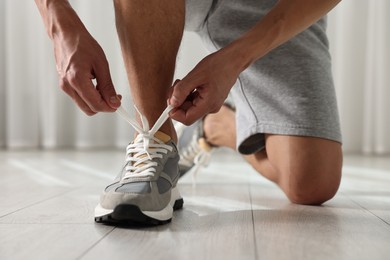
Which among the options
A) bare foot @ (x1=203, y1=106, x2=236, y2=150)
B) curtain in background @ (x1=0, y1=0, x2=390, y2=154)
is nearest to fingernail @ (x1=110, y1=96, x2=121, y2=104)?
bare foot @ (x1=203, y1=106, x2=236, y2=150)

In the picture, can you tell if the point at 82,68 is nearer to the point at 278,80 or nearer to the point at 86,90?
the point at 86,90

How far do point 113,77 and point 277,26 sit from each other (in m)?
2.08

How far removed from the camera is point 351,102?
9.46ft

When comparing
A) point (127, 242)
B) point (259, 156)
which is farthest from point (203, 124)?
point (127, 242)

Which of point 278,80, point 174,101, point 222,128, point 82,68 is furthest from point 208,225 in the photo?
point 222,128

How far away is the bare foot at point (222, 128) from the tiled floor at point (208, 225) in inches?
4.9

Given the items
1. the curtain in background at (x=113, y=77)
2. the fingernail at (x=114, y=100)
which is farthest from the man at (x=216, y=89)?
the curtain in background at (x=113, y=77)

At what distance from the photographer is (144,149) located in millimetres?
896

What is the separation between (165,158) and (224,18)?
0.47m

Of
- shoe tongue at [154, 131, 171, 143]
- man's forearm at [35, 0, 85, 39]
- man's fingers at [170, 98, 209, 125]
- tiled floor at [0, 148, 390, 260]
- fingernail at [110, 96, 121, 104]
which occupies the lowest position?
tiled floor at [0, 148, 390, 260]

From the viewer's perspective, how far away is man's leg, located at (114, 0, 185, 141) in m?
0.96

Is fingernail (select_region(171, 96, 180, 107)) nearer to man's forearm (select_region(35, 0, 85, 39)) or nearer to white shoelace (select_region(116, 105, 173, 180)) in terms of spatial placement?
white shoelace (select_region(116, 105, 173, 180))

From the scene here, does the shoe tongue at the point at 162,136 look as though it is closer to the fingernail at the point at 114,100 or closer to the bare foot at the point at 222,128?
the fingernail at the point at 114,100

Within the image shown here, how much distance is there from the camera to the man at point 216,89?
83cm
